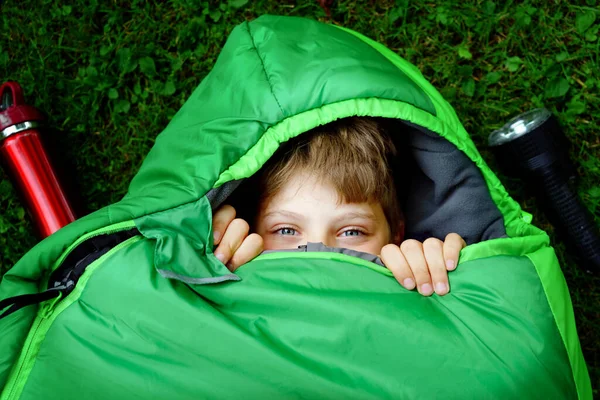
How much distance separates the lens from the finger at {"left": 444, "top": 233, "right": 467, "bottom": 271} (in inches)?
47.1

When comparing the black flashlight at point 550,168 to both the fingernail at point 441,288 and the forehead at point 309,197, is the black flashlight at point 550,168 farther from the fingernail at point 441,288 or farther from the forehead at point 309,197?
the fingernail at point 441,288

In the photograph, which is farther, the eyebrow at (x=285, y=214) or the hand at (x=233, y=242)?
the eyebrow at (x=285, y=214)

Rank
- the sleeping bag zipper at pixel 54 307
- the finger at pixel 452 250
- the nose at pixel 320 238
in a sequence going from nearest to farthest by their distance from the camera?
the sleeping bag zipper at pixel 54 307 → the finger at pixel 452 250 → the nose at pixel 320 238

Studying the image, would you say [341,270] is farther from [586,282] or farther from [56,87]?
[56,87]

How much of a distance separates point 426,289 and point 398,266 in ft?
0.24

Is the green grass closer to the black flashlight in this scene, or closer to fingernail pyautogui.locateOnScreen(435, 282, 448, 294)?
the black flashlight

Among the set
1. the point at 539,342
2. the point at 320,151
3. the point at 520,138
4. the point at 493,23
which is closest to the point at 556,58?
the point at 493,23

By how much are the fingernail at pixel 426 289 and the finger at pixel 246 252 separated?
13.0 inches

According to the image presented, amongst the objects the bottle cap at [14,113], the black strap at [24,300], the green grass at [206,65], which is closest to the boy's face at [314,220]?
the black strap at [24,300]

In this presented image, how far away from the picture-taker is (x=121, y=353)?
107 centimetres

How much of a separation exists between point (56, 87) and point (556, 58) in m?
1.51

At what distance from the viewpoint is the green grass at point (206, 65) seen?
1792mm

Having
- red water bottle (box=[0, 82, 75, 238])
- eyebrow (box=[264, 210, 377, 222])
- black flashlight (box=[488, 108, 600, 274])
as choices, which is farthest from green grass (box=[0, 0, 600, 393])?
eyebrow (box=[264, 210, 377, 222])

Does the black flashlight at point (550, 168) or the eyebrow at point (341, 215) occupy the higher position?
the eyebrow at point (341, 215)
